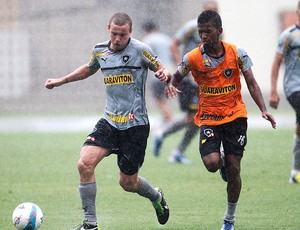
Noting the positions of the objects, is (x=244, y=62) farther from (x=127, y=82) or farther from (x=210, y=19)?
(x=127, y=82)

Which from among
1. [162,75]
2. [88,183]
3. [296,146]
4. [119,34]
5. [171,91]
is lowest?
[296,146]

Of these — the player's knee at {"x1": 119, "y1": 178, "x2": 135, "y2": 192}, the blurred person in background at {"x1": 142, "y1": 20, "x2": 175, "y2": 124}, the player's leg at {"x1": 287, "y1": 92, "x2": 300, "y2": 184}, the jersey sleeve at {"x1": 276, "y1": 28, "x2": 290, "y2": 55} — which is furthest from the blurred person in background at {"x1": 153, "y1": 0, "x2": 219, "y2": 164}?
the player's knee at {"x1": 119, "y1": 178, "x2": 135, "y2": 192}

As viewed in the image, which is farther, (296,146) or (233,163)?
(296,146)

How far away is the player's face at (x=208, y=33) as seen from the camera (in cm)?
800

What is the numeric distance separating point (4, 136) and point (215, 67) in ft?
34.9

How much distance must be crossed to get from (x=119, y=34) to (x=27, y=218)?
6.17 feet

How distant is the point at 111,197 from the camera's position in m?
10.3

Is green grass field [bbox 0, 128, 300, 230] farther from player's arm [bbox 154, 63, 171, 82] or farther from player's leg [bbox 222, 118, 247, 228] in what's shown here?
player's arm [bbox 154, 63, 171, 82]

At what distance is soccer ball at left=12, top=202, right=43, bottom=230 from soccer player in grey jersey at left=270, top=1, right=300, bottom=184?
414 cm

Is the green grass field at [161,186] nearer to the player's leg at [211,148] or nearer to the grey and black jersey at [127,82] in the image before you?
the player's leg at [211,148]

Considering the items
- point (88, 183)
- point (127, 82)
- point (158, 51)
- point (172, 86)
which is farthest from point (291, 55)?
point (158, 51)

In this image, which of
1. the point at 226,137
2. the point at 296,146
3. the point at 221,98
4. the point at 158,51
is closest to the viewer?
the point at 226,137

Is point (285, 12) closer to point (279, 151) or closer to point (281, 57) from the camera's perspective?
point (279, 151)

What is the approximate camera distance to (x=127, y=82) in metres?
8.18
